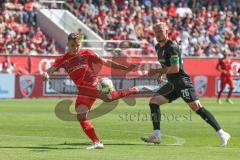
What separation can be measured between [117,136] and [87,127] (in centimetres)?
325

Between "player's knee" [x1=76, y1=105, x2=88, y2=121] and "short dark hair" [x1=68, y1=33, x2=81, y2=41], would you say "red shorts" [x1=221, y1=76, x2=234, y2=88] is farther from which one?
"short dark hair" [x1=68, y1=33, x2=81, y2=41]

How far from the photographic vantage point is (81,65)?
45.1 feet

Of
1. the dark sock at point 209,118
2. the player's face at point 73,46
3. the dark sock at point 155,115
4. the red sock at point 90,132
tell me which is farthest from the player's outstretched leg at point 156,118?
the player's face at point 73,46

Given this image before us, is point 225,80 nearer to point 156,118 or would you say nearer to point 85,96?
point 156,118

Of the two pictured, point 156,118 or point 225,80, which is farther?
point 225,80

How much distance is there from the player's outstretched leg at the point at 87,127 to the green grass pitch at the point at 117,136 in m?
0.21

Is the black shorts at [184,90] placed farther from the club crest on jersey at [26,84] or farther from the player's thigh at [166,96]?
the club crest on jersey at [26,84]

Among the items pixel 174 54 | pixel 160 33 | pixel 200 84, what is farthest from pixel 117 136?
pixel 200 84

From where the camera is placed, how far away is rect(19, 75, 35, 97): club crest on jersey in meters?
33.6

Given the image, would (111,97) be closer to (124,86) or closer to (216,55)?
(124,86)

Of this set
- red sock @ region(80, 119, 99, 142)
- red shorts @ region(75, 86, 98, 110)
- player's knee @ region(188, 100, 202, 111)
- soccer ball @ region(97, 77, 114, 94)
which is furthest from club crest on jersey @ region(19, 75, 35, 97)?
red sock @ region(80, 119, 99, 142)

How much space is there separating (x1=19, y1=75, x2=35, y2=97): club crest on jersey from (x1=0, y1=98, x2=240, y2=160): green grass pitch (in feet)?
22.1

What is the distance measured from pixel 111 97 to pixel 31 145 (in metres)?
2.27

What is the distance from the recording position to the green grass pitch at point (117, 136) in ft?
40.1
